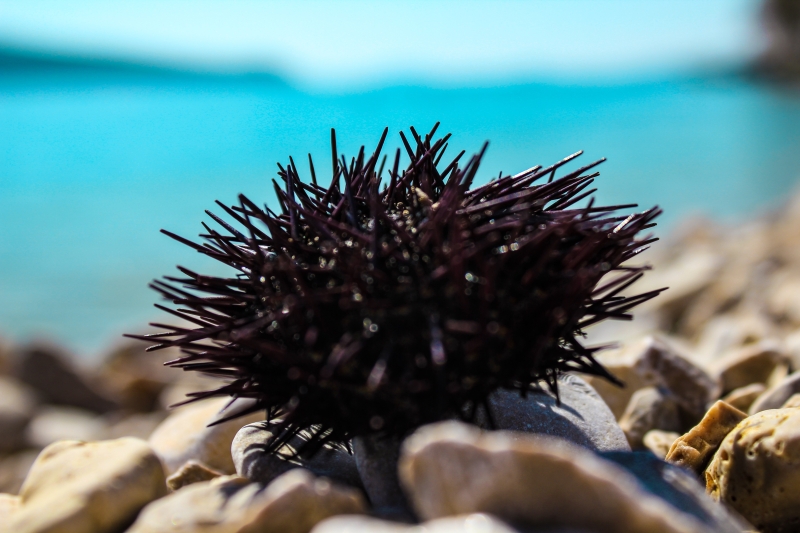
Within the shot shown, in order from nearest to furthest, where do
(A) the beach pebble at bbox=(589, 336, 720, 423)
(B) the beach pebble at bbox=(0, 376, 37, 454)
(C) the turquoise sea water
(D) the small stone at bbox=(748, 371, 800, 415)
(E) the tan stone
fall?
1. (E) the tan stone
2. (D) the small stone at bbox=(748, 371, 800, 415)
3. (A) the beach pebble at bbox=(589, 336, 720, 423)
4. (B) the beach pebble at bbox=(0, 376, 37, 454)
5. (C) the turquoise sea water

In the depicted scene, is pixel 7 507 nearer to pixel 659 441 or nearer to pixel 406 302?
pixel 406 302

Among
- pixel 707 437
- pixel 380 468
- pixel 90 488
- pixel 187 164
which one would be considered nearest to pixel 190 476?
pixel 90 488

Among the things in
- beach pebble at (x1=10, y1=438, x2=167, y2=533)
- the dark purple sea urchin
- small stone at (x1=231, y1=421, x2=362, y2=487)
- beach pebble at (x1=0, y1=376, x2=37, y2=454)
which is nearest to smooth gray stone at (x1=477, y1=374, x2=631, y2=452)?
the dark purple sea urchin

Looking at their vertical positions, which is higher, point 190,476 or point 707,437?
point 707,437

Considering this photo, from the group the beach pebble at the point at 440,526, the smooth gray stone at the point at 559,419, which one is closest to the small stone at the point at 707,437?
the smooth gray stone at the point at 559,419

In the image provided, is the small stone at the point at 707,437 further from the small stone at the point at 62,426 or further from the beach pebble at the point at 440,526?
the small stone at the point at 62,426

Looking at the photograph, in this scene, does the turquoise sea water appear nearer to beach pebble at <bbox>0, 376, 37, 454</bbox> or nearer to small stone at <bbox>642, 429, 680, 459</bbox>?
beach pebble at <bbox>0, 376, 37, 454</bbox>

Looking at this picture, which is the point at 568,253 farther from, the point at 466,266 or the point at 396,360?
the point at 396,360
